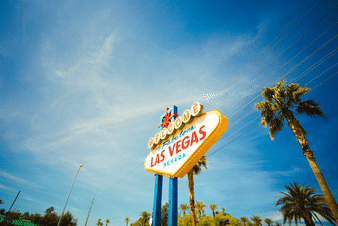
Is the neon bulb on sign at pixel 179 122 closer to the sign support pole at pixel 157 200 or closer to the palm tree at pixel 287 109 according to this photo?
the sign support pole at pixel 157 200

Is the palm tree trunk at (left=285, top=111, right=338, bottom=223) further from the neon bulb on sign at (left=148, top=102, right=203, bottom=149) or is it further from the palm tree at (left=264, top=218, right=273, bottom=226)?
the palm tree at (left=264, top=218, right=273, bottom=226)

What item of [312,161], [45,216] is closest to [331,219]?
[312,161]

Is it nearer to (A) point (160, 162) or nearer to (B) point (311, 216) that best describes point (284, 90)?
(A) point (160, 162)

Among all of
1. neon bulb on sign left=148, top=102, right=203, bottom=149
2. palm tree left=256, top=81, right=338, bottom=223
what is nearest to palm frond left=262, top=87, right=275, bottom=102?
palm tree left=256, top=81, right=338, bottom=223

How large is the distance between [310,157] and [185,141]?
10.2m

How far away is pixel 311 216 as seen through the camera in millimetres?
22938

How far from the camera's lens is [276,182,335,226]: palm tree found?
21.8 meters

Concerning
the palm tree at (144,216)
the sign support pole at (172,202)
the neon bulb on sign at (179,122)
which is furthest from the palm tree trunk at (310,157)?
the palm tree at (144,216)

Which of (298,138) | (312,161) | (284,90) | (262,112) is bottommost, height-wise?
(312,161)

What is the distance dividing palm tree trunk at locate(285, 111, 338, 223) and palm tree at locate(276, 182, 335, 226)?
15.5 metres

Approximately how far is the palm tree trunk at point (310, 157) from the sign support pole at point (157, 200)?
1127 cm

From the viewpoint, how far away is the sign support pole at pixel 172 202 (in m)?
8.37

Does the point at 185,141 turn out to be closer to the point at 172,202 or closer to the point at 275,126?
the point at 172,202

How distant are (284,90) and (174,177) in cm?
1342
